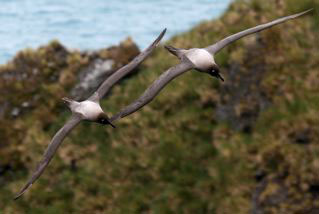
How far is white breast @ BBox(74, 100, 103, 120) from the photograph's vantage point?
12812mm

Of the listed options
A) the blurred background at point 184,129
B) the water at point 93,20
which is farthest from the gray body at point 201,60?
the water at point 93,20

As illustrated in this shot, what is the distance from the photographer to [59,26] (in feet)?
225

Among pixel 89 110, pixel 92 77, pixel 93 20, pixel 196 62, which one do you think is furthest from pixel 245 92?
pixel 93 20

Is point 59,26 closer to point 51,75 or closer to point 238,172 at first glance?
point 51,75

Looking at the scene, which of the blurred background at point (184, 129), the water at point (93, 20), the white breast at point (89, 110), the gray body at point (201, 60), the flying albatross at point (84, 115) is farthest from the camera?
the water at point (93, 20)

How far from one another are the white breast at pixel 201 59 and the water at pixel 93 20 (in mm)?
42117

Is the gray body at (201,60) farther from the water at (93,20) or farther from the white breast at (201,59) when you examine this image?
the water at (93,20)

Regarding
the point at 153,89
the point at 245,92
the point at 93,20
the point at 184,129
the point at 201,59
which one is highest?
the point at 201,59

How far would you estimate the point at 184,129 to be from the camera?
73.2ft

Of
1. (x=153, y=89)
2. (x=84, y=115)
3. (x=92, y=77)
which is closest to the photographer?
(x=153, y=89)

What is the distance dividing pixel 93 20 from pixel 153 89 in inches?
2408

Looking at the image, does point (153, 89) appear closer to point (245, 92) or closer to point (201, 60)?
point (201, 60)

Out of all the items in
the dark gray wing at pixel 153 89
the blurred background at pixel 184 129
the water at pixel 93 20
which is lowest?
the water at pixel 93 20

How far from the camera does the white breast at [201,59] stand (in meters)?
13.2
